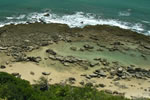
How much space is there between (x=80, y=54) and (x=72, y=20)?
38.9 ft

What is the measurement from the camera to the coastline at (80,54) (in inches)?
1291

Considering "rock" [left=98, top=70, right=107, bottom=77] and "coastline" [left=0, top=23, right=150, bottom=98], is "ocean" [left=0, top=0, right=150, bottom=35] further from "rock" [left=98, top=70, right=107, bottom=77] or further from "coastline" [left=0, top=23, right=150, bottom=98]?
"rock" [left=98, top=70, right=107, bottom=77]

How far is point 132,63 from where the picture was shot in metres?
37.0

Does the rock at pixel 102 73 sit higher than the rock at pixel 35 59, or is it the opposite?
the rock at pixel 35 59

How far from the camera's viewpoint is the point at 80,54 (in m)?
37.8

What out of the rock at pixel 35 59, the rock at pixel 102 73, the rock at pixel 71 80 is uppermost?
the rock at pixel 35 59

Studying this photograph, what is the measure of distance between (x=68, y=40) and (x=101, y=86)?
11590mm

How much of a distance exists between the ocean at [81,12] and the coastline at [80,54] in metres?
2.98

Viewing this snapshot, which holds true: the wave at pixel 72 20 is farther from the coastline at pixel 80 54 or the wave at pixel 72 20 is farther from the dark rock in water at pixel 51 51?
the dark rock in water at pixel 51 51

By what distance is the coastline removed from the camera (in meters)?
32.8

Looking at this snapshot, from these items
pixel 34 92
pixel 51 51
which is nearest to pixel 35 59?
pixel 51 51

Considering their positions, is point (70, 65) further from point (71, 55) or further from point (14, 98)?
point (14, 98)

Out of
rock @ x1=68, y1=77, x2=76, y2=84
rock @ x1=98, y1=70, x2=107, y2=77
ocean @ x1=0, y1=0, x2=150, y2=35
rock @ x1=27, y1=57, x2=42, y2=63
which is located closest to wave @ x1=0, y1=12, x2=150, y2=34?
ocean @ x1=0, y1=0, x2=150, y2=35

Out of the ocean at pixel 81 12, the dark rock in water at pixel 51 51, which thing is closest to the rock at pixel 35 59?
the dark rock in water at pixel 51 51
